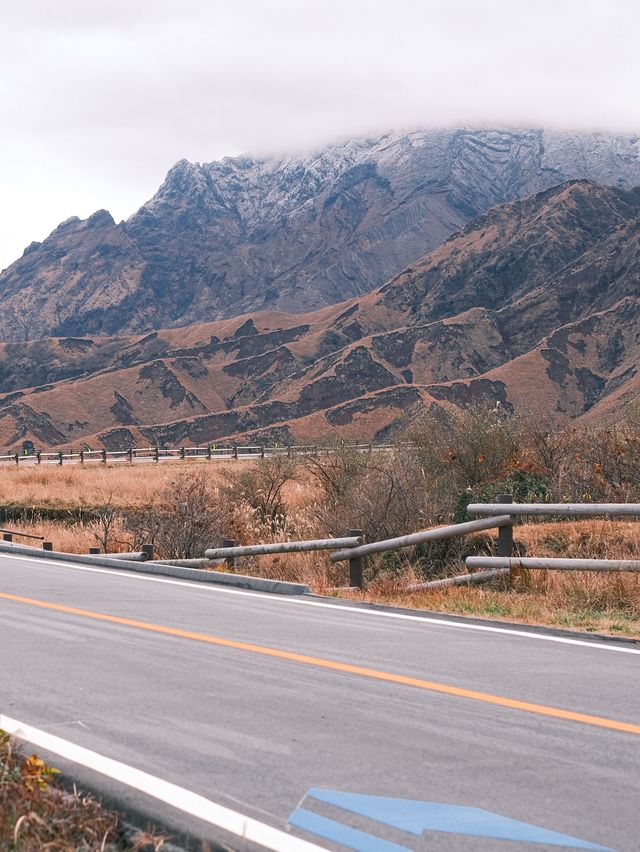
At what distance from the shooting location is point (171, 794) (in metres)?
4.35

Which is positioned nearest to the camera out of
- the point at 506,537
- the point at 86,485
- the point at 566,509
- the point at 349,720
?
the point at 349,720

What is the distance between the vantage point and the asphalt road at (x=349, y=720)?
410 cm

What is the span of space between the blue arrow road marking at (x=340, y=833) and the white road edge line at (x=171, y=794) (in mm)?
105

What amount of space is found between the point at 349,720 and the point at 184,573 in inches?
306

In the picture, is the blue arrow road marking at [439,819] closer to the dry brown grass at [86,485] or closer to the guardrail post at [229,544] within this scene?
the guardrail post at [229,544]

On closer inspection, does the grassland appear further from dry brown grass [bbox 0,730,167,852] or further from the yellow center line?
dry brown grass [bbox 0,730,167,852]

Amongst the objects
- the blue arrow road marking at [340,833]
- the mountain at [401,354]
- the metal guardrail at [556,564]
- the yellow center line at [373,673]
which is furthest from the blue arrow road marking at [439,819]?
the mountain at [401,354]

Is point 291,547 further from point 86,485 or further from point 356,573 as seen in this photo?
point 86,485

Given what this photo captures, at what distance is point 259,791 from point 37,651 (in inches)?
149

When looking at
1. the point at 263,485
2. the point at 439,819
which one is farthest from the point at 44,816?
the point at 263,485

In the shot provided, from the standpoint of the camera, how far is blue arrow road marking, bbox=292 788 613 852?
3.89 metres

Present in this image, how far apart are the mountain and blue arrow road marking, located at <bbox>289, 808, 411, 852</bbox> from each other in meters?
97.8

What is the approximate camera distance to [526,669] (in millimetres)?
6902

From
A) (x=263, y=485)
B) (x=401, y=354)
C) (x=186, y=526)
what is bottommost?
(x=186, y=526)
